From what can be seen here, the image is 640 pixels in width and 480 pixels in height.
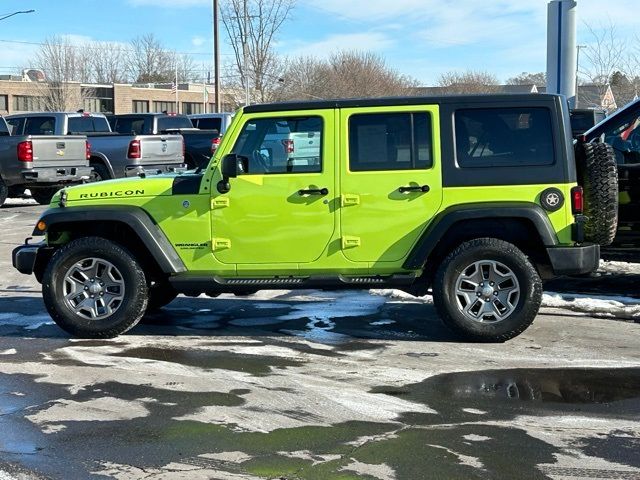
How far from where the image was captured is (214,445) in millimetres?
4879

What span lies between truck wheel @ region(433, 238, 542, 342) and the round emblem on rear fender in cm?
43

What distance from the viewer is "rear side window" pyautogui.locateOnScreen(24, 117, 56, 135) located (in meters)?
20.1

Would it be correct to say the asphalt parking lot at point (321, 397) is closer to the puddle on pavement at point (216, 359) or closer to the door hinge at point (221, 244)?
the puddle on pavement at point (216, 359)

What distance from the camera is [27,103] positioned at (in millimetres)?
69000

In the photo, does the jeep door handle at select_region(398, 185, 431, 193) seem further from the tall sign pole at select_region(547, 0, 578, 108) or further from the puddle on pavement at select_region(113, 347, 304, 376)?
the tall sign pole at select_region(547, 0, 578, 108)

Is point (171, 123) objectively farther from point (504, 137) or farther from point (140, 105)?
point (140, 105)

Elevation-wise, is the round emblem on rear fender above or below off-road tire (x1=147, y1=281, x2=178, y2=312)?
above

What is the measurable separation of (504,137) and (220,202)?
91.9 inches

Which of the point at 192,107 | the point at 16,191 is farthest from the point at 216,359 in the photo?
the point at 192,107

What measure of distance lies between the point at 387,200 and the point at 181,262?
1.78m

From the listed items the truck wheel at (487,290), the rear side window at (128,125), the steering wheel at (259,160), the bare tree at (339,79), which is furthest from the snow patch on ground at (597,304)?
the bare tree at (339,79)

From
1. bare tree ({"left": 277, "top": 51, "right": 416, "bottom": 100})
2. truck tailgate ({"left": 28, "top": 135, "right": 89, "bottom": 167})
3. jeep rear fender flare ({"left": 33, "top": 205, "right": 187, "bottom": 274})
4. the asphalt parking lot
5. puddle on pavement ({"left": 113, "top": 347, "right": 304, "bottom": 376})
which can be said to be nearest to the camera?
the asphalt parking lot

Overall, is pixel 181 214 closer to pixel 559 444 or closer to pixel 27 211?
pixel 559 444

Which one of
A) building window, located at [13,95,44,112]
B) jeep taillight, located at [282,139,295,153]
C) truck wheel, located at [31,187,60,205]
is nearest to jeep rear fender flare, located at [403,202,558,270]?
jeep taillight, located at [282,139,295,153]
